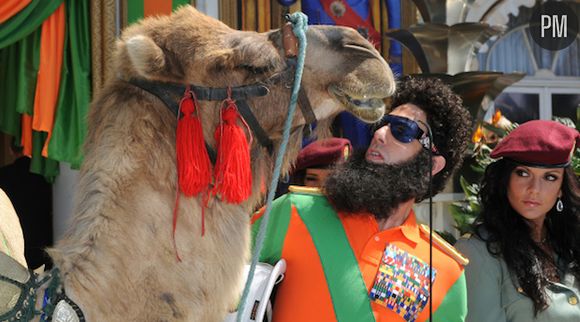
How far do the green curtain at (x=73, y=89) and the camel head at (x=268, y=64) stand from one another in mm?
2608

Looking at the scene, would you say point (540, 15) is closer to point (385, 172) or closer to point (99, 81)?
point (99, 81)

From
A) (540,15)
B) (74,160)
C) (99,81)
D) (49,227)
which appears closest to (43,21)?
(99,81)

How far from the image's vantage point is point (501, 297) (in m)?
2.71

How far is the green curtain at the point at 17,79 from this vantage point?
4.49 m

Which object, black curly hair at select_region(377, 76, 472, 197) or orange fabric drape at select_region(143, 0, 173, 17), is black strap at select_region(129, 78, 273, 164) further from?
orange fabric drape at select_region(143, 0, 173, 17)

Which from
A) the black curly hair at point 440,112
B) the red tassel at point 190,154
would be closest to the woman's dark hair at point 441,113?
the black curly hair at point 440,112

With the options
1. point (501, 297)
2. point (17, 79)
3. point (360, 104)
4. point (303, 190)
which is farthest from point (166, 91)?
point (17, 79)

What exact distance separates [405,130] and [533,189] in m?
0.62

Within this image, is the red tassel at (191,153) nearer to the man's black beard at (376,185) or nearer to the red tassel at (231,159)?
the red tassel at (231,159)

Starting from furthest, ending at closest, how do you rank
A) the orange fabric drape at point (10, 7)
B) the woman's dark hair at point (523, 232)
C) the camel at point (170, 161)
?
the orange fabric drape at point (10, 7)
the woman's dark hair at point (523, 232)
the camel at point (170, 161)

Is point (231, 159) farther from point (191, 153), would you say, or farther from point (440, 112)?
point (440, 112)

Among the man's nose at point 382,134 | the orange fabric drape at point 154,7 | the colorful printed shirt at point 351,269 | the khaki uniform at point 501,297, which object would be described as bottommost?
→ the khaki uniform at point 501,297

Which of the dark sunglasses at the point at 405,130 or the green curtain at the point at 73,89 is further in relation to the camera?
the green curtain at the point at 73,89

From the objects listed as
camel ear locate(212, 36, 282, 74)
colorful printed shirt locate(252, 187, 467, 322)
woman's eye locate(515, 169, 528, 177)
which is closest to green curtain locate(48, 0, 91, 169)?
colorful printed shirt locate(252, 187, 467, 322)
